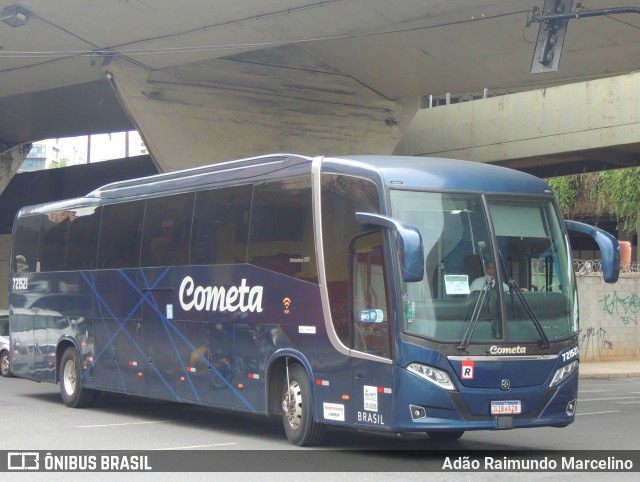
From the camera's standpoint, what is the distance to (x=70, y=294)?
59.9 feet

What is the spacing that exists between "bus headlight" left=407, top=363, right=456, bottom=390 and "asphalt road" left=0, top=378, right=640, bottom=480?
86cm

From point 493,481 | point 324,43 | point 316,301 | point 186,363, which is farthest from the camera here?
point 324,43

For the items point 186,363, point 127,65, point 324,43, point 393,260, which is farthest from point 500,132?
point 393,260

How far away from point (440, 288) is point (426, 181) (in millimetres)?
1277

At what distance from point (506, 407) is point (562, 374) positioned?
90cm

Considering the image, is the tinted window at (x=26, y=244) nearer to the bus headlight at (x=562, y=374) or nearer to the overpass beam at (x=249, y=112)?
the overpass beam at (x=249, y=112)

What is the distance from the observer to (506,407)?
11078 millimetres

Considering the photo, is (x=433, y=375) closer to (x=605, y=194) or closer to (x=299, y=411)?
(x=299, y=411)

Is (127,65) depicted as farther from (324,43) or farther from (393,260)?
(393,260)

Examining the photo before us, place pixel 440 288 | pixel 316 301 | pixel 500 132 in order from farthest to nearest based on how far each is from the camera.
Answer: pixel 500 132 < pixel 316 301 < pixel 440 288

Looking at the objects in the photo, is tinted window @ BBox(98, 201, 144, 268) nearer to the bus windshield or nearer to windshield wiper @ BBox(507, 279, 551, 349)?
the bus windshield

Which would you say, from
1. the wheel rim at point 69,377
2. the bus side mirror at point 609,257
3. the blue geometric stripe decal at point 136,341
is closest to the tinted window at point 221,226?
the blue geometric stripe decal at point 136,341

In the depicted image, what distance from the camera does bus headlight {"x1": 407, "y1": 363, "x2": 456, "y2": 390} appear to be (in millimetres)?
10914

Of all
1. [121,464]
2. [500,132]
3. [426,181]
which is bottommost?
[121,464]
